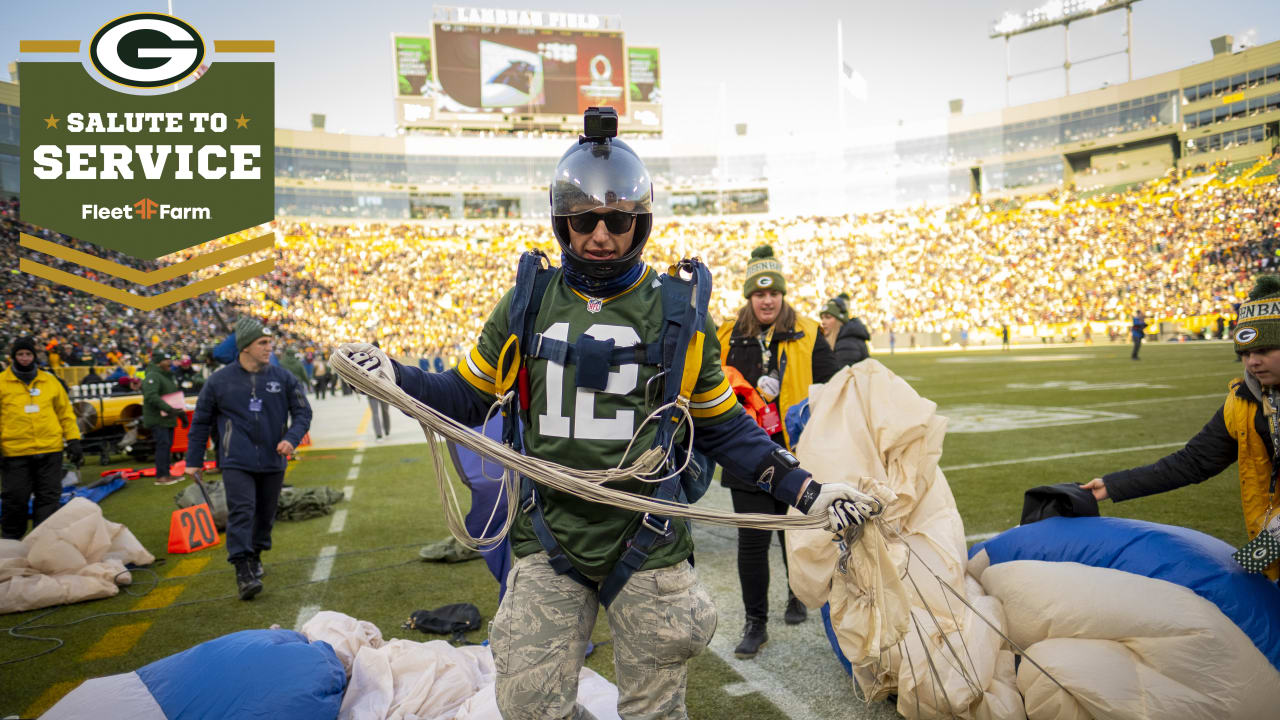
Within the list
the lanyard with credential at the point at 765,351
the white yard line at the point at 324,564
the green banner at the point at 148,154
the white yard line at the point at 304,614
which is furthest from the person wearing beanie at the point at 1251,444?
the green banner at the point at 148,154

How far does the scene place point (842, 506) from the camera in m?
2.00

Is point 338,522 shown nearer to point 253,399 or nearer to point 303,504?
point 303,504

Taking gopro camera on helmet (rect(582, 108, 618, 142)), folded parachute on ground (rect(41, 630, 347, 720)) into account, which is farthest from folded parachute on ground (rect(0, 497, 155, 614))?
gopro camera on helmet (rect(582, 108, 618, 142))

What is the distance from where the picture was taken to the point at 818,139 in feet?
222

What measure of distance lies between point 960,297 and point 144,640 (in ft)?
155

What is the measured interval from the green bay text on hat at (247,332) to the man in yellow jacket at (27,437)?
2647 mm

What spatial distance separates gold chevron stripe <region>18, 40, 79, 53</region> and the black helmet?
31.5 feet

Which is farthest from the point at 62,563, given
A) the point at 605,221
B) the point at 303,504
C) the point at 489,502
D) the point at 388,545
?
the point at 605,221

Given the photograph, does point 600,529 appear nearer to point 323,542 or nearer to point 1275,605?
point 1275,605

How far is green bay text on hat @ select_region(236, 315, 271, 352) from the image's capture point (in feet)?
18.0

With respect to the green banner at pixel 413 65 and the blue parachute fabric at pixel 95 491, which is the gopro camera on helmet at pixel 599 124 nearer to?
the blue parachute fabric at pixel 95 491

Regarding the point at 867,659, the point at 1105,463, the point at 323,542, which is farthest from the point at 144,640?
the point at 1105,463

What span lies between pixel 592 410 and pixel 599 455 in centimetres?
13

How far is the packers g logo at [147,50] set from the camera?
30.5 feet
